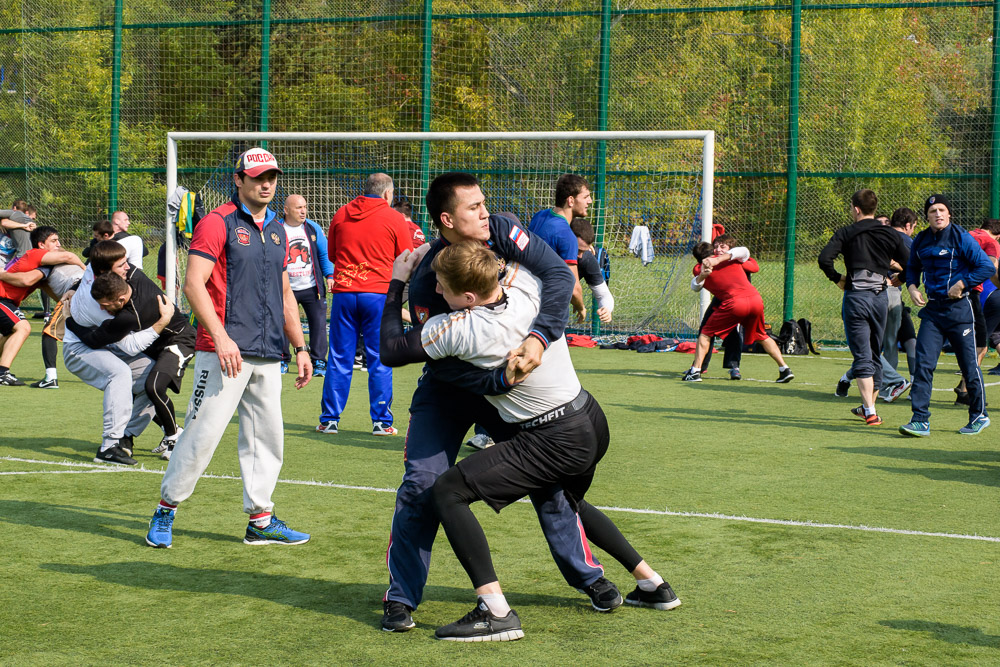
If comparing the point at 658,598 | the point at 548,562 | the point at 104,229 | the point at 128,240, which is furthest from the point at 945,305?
the point at 128,240

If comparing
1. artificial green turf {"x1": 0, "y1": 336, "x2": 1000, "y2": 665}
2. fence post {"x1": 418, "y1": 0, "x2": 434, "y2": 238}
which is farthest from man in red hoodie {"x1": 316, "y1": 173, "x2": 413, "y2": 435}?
fence post {"x1": 418, "y1": 0, "x2": 434, "y2": 238}

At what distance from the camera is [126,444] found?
7.89 m

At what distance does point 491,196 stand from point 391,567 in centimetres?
1411

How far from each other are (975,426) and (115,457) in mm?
6804

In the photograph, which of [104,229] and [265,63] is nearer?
[104,229]

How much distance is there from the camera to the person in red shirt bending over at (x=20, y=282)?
36.8ft

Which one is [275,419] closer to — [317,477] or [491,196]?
[317,477]

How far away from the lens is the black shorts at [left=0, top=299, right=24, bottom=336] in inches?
456

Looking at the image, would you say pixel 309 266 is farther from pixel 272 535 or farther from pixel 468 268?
pixel 468 268

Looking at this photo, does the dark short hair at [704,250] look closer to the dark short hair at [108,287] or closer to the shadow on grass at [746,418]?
the shadow on grass at [746,418]

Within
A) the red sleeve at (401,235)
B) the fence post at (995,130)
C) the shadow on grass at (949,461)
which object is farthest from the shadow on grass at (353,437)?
the fence post at (995,130)

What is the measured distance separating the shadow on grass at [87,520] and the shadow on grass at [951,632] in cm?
326

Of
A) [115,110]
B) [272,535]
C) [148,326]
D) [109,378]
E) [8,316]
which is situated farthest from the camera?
[115,110]

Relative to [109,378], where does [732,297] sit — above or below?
above
